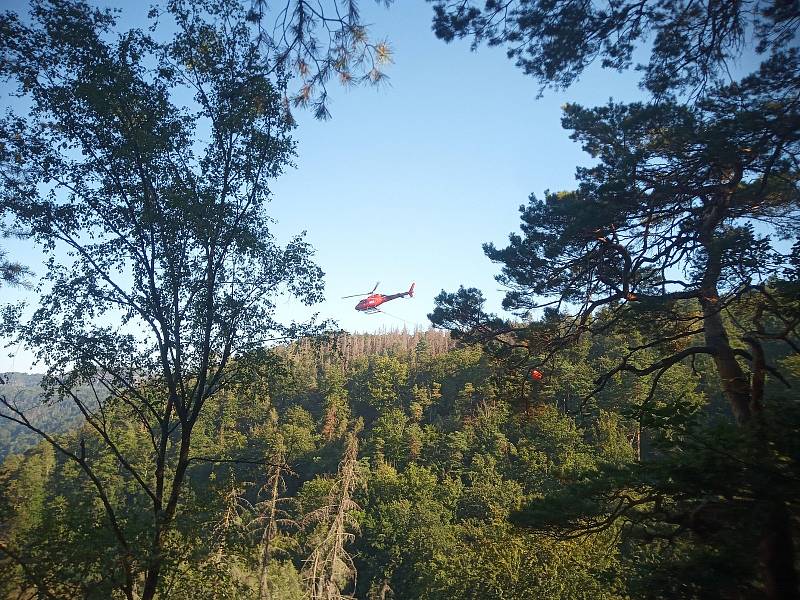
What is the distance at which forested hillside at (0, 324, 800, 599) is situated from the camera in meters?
4.90

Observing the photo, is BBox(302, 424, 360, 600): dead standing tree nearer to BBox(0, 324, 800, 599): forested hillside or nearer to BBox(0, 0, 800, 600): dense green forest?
BBox(0, 324, 800, 599): forested hillside

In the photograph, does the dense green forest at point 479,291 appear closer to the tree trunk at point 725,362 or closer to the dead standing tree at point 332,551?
the tree trunk at point 725,362

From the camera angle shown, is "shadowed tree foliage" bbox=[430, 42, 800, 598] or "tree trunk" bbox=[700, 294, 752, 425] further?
"tree trunk" bbox=[700, 294, 752, 425]

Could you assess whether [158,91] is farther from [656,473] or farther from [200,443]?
[200,443]

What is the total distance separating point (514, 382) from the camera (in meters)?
8.26

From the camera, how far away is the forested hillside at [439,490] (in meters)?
4.90

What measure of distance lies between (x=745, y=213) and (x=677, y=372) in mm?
37144

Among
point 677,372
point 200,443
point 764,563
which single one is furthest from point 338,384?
point 764,563

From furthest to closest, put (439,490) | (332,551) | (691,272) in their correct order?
(439,490)
(332,551)
(691,272)

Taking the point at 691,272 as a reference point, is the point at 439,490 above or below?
below

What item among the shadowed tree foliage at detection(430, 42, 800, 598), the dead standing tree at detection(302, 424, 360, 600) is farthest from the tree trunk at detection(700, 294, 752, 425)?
the dead standing tree at detection(302, 424, 360, 600)

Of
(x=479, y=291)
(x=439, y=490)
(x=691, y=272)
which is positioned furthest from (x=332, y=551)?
(x=439, y=490)

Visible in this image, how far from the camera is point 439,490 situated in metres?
35.9

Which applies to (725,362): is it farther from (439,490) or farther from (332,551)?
(439,490)
